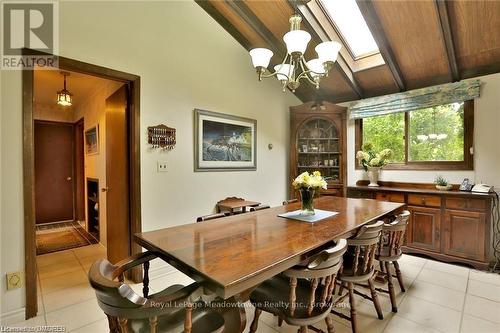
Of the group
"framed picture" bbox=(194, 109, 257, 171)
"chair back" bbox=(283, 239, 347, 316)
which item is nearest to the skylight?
"framed picture" bbox=(194, 109, 257, 171)

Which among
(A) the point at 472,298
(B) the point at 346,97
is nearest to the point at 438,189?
(A) the point at 472,298

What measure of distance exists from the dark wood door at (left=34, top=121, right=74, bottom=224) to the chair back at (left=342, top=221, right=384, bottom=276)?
5856mm

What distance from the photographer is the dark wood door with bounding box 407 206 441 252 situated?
10.3ft

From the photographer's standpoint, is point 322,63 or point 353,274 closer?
point 353,274

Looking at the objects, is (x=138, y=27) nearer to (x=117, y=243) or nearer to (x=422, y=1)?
(x=117, y=243)

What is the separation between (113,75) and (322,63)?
1.99 meters

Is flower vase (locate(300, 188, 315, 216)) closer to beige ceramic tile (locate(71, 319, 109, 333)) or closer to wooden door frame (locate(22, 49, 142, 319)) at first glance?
wooden door frame (locate(22, 49, 142, 319))

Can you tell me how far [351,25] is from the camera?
3.19 m

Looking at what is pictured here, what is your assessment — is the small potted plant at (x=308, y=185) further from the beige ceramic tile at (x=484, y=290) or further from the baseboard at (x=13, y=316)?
the baseboard at (x=13, y=316)

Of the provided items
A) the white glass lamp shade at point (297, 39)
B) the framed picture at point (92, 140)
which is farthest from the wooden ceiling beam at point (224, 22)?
the framed picture at point (92, 140)

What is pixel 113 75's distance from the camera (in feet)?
7.97

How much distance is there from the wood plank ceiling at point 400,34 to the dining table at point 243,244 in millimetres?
2123

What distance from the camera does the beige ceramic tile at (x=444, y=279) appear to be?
8.27 feet

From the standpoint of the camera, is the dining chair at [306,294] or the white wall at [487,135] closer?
the dining chair at [306,294]
